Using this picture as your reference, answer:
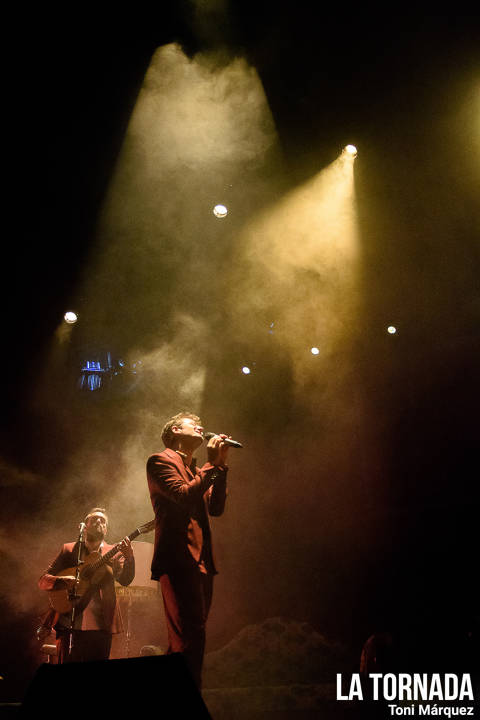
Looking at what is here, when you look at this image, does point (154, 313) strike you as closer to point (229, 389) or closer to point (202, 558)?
point (229, 389)

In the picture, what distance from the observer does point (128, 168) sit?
587cm

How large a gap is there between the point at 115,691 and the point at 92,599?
3.30 meters

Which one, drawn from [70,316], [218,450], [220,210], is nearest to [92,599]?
[218,450]

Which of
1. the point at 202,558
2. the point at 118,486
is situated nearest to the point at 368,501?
the point at 118,486

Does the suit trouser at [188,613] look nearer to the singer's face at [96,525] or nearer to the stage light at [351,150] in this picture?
the singer's face at [96,525]

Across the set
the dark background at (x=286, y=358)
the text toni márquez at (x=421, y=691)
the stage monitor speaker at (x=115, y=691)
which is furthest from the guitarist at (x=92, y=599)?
the stage monitor speaker at (x=115, y=691)

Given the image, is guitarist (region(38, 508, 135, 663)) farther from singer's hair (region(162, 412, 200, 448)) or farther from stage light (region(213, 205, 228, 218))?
stage light (region(213, 205, 228, 218))

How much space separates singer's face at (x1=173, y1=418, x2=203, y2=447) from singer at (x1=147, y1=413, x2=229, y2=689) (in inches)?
8.3

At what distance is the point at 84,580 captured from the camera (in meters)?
3.81

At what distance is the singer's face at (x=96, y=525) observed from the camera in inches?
167

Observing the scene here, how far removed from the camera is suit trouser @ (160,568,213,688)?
246 centimetres

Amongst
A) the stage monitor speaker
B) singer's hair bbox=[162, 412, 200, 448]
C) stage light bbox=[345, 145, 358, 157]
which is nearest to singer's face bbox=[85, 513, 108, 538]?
singer's hair bbox=[162, 412, 200, 448]

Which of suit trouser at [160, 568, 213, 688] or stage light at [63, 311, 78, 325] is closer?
suit trouser at [160, 568, 213, 688]

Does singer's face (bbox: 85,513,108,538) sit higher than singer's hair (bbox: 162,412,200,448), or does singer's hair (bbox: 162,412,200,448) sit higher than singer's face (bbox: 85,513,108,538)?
singer's hair (bbox: 162,412,200,448)
